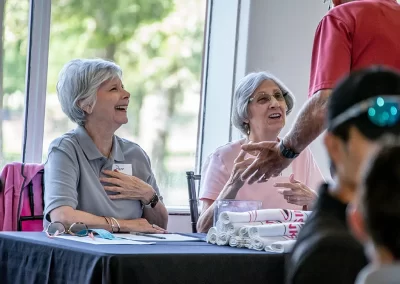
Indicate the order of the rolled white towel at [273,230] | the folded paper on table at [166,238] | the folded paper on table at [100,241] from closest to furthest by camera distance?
the folded paper on table at [100,241], the rolled white towel at [273,230], the folded paper on table at [166,238]

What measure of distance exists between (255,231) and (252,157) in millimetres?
882

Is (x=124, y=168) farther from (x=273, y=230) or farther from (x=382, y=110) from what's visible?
(x=382, y=110)

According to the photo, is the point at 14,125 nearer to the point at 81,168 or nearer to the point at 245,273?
the point at 81,168

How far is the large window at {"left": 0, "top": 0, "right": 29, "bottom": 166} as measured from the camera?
4.15 metres

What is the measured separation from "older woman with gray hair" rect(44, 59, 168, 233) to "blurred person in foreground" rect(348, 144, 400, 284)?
2.66m

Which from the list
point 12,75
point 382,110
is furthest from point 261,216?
point 382,110

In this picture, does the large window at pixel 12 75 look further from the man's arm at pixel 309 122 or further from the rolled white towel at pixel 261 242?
the man's arm at pixel 309 122

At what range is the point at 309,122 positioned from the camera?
2.05 meters

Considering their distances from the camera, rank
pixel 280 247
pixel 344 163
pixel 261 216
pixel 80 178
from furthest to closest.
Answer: pixel 80 178 < pixel 261 216 < pixel 280 247 < pixel 344 163

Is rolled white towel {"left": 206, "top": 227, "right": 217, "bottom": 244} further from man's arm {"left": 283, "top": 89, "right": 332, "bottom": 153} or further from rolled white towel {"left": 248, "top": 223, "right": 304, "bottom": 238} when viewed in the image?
man's arm {"left": 283, "top": 89, "right": 332, "bottom": 153}

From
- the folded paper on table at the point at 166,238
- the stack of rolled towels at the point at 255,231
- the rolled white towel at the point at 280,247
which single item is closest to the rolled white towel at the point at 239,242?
the stack of rolled towels at the point at 255,231

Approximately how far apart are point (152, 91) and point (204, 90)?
0.37m

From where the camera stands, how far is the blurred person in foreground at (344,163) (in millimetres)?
604

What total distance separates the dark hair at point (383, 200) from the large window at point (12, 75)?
3.84 m
